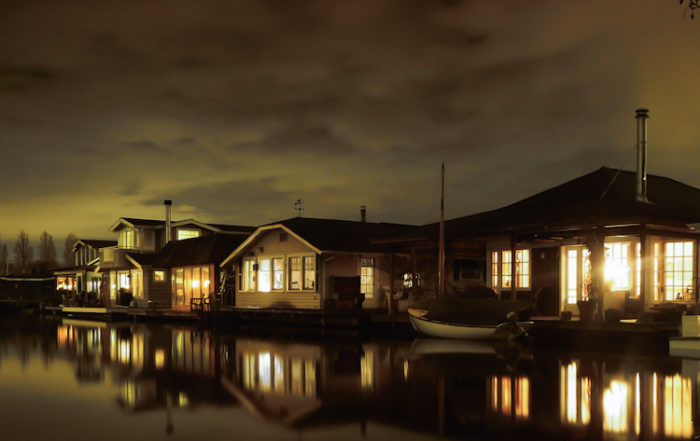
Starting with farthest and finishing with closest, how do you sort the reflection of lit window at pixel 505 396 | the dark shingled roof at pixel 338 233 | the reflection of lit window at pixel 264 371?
the dark shingled roof at pixel 338 233 < the reflection of lit window at pixel 264 371 < the reflection of lit window at pixel 505 396

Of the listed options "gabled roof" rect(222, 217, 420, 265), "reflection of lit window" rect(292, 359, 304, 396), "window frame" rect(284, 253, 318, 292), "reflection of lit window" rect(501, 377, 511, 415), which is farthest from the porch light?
"window frame" rect(284, 253, 318, 292)

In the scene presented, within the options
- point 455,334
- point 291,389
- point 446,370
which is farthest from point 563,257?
point 291,389

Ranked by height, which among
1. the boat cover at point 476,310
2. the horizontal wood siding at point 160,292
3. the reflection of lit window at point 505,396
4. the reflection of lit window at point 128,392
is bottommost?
the horizontal wood siding at point 160,292

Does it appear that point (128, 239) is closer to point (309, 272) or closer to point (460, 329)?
point (309, 272)

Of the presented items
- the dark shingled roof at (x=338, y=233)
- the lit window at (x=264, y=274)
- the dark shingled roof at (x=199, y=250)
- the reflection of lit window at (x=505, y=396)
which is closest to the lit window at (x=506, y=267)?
the dark shingled roof at (x=338, y=233)

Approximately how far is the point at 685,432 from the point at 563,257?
1454 cm

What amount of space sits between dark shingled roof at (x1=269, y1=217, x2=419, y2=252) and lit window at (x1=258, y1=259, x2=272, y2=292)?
2480 mm

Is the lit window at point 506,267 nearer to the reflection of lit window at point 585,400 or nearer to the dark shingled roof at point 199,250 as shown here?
the reflection of lit window at point 585,400

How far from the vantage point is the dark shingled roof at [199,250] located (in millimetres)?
36969

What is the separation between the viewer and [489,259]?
79.1ft

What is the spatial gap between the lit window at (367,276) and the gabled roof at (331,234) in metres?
0.79

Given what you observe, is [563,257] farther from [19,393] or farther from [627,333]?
[19,393]

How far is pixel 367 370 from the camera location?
44.7 ft

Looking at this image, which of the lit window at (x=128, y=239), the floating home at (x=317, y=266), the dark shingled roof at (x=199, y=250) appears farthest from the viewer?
the lit window at (x=128, y=239)
